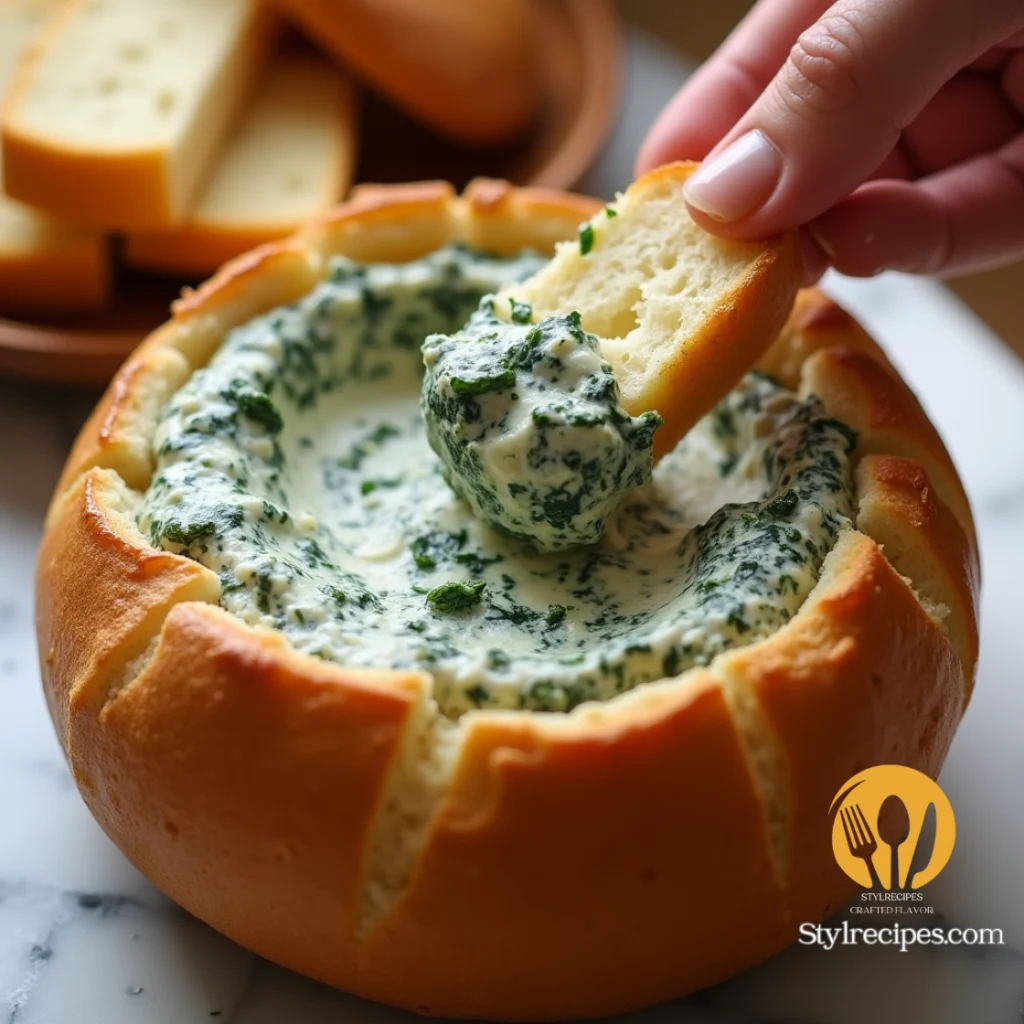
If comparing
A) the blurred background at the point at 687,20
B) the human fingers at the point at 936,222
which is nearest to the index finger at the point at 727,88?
the human fingers at the point at 936,222

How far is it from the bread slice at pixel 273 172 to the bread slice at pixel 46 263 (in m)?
0.15

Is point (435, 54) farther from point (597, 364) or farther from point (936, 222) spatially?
point (597, 364)

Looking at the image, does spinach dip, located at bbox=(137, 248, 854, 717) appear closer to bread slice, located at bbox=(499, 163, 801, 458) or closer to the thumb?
bread slice, located at bbox=(499, 163, 801, 458)

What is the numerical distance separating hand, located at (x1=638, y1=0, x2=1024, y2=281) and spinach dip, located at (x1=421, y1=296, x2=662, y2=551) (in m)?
0.38

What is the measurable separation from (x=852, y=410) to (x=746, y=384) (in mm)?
237

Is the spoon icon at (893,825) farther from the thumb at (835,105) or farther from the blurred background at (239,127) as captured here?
the blurred background at (239,127)

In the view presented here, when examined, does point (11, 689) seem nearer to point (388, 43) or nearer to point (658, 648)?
point (658, 648)

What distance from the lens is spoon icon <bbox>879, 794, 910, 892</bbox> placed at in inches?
77.8

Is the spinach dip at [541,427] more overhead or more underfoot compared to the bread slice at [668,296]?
more underfoot

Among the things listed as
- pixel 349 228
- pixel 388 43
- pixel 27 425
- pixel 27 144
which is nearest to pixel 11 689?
pixel 27 425

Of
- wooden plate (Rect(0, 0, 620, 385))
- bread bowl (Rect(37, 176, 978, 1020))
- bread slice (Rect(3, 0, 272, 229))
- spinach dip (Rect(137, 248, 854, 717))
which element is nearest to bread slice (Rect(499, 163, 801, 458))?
spinach dip (Rect(137, 248, 854, 717))

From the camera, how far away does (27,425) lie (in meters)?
3.29

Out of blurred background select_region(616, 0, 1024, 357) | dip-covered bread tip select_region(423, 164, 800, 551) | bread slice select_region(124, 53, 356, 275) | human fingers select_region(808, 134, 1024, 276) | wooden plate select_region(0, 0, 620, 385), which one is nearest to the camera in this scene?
dip-covered bread tip select_region(423, 164, 800, 551)

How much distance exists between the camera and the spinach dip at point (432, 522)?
1.93 metres
